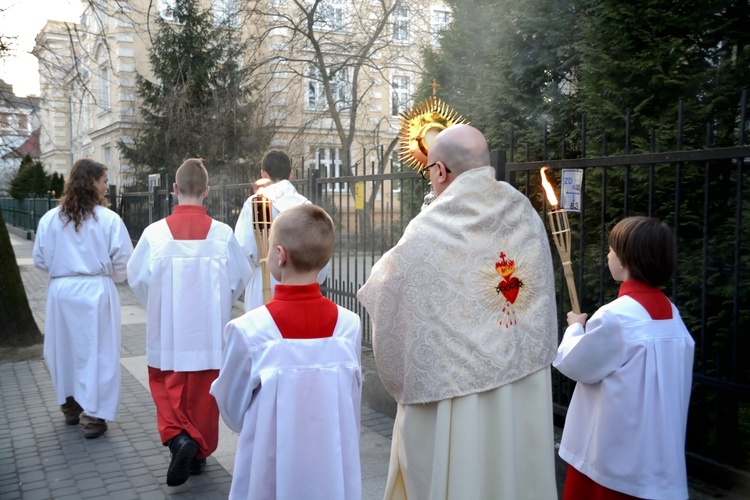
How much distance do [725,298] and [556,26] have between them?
359 cm

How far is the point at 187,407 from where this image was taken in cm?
464

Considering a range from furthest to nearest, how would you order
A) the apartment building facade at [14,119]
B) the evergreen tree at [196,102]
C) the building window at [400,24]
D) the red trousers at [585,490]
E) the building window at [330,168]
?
the evergreen tree at [196,102]
the building window at [400,24]
the apartment building facade at [14,119]
the building window at [330,168]
the red trousers at [585,490]

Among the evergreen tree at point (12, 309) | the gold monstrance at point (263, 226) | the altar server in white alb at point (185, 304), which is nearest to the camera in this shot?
the gold monstrance at point (263, 226)

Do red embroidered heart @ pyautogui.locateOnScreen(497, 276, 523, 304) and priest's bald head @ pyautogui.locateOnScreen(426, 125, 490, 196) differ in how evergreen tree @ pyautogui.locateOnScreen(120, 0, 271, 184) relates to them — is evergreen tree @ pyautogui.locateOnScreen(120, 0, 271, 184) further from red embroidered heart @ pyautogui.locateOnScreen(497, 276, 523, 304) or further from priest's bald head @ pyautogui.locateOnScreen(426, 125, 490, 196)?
red embroidered heart @ pyautogui.locateOnScreen(497, 276, 523, 304)

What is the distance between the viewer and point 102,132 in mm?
34031

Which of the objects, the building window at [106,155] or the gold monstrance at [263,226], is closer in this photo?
the gold monstrance at [263,226]

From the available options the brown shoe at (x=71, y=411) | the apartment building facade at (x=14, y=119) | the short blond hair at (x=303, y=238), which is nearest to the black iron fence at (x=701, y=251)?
the short blond hair at (x=303, y=238)

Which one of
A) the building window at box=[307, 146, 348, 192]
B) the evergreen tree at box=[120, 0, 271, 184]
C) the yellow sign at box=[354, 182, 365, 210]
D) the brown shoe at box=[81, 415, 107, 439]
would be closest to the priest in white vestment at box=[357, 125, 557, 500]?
the yellow sign at box=[354, 182, 365, 210]

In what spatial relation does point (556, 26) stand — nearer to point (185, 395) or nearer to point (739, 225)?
point (739, 225)

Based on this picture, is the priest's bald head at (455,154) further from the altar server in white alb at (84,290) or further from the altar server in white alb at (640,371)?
the altar server in white alb at (84,290)

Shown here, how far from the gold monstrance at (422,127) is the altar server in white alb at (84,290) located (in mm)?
2743

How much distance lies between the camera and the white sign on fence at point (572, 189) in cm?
396

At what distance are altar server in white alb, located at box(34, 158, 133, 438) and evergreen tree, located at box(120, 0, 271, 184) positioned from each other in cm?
1485

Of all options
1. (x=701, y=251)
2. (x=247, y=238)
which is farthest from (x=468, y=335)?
(x=247, y=238)
